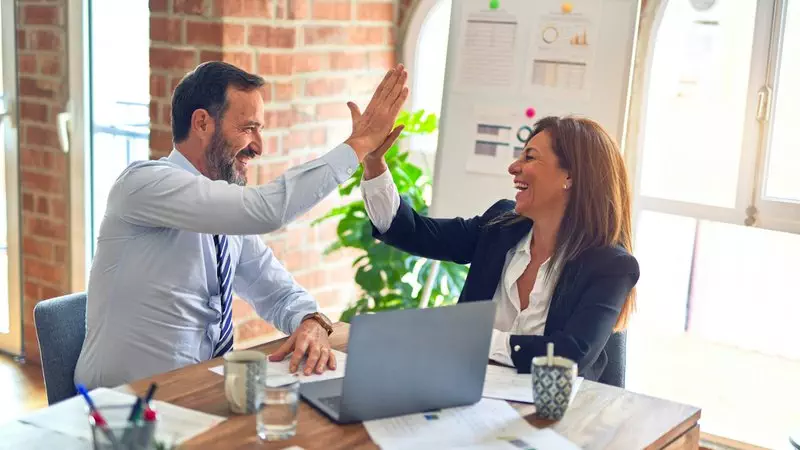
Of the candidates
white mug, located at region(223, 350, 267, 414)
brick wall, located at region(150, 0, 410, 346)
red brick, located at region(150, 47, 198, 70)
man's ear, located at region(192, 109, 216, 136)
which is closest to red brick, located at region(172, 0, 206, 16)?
brick wall, located at region(150, 0, 410, 346)

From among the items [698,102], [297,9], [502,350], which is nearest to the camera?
[502,350]

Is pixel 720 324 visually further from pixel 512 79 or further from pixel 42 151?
pixel 42 151

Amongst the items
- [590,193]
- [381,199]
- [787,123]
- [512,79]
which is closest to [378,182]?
[381,199]

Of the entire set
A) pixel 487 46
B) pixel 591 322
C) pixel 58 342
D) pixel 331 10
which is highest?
pixel 331 10

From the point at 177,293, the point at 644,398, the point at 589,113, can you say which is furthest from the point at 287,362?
the point at 589,113

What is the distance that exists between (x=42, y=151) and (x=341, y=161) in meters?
2.28

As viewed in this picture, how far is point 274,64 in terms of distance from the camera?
11.0 feet

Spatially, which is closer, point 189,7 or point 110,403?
point 110,403

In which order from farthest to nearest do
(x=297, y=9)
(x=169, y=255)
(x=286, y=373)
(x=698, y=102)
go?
(x=297, y=9), (x=698, y=102), (x=169, y=255), (x=286, y=373)

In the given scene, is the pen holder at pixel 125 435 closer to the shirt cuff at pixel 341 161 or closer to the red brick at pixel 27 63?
the shirt cuff at pixel 341 161

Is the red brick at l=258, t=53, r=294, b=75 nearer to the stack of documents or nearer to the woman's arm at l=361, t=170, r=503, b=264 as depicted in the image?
the woman's arm at l=361, t=170, r=503, b=264

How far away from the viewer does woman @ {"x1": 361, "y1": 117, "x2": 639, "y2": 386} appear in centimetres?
218

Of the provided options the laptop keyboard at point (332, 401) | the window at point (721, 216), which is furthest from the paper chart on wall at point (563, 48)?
the laptop keyboard at point (332, 401)

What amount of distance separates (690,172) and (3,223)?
110 inches
